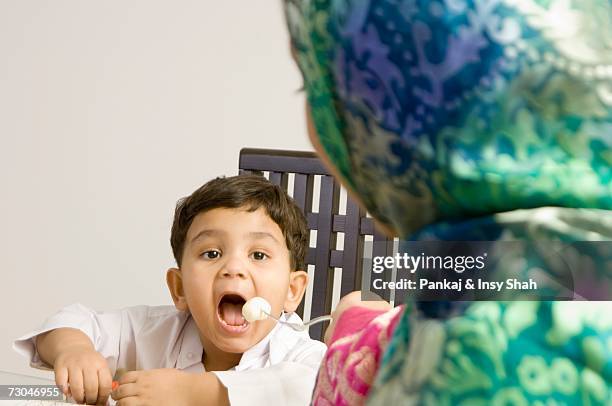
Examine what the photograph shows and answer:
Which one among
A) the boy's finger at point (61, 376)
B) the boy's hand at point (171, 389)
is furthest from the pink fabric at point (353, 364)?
the boy's finger at point (61, 376)

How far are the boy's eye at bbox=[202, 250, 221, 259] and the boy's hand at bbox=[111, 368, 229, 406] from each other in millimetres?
224

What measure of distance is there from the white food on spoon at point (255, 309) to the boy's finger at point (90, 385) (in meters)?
0.18

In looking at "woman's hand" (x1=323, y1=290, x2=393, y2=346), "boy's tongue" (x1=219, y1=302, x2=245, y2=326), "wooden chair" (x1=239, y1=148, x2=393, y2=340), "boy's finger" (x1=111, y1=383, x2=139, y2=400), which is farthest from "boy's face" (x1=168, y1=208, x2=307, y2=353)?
"woman's hand" (x1=323, y1=290, x2=393, y2=346)

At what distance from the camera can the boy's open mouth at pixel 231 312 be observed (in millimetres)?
1102

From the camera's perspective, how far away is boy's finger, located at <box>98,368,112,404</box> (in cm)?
93

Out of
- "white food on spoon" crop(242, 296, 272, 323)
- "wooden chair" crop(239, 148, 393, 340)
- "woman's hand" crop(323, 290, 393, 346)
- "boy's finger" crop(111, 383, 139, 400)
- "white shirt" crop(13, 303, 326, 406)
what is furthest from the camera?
"wooden chair" crop(239, 148, 393, 340)

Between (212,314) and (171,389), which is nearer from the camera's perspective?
(171,389)

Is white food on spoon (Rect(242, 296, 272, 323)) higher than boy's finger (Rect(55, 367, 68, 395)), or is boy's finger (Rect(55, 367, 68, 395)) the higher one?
white food on spoon (Rect(242, 296, 272, 323))

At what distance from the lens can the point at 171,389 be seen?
2.97 ft

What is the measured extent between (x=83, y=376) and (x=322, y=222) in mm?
459

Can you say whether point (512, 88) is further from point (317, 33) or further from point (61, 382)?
point (61, 382)

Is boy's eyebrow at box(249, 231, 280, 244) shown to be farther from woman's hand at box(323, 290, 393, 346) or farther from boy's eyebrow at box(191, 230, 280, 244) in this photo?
woman's hand at box(323, 290, 393, 346)

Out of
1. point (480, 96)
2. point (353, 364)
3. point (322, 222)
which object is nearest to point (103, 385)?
Result: point (322, 222)

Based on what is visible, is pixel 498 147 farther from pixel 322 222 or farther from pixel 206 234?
pixel 322 222
